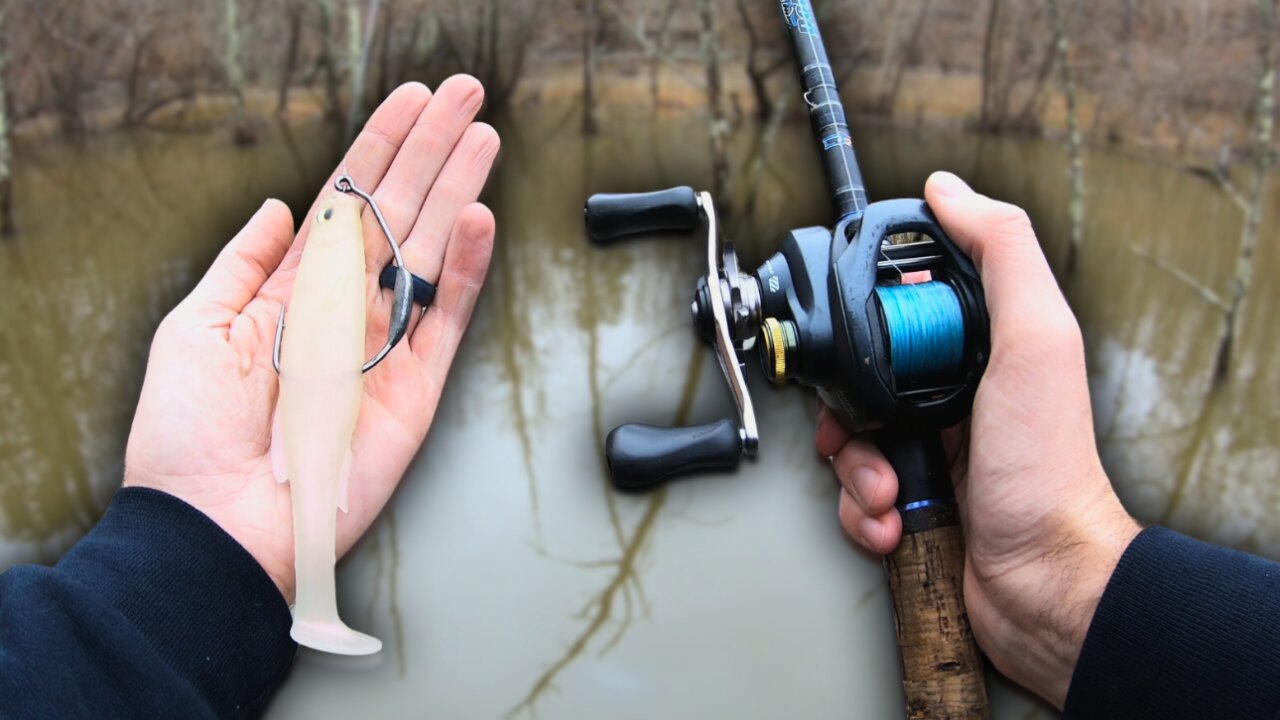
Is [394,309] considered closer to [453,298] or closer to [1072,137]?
[453,298]

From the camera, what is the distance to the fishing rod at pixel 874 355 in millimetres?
1064

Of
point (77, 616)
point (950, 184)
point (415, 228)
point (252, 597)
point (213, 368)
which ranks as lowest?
point (252, 597)

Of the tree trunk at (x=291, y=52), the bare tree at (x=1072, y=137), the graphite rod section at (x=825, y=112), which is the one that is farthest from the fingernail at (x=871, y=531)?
the tree trunk at (x=291, y=52)

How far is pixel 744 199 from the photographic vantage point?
306cm

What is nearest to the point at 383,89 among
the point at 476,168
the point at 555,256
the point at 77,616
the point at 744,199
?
the point at 555,256

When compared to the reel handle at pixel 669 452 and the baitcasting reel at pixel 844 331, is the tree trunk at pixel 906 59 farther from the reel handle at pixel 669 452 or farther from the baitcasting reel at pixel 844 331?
the reel handle at pixel 669 452

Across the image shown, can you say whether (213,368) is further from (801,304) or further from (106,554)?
(801,304)

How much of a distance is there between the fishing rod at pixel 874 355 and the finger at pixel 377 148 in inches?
24.5

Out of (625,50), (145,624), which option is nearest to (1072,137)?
(625,50)

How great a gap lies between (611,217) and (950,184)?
0.46 m

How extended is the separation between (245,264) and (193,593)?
0.64m

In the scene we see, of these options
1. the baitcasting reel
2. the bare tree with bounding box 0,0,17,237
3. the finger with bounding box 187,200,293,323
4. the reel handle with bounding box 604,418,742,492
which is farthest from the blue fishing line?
the bare tree with bounding box 0,0,17,237

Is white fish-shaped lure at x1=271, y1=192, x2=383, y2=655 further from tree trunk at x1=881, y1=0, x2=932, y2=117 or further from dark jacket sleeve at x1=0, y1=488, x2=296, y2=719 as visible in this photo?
tree trunk at x1=881, y1=0, x2=932, y2=117

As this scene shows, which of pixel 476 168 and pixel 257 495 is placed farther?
pixel 476 168
